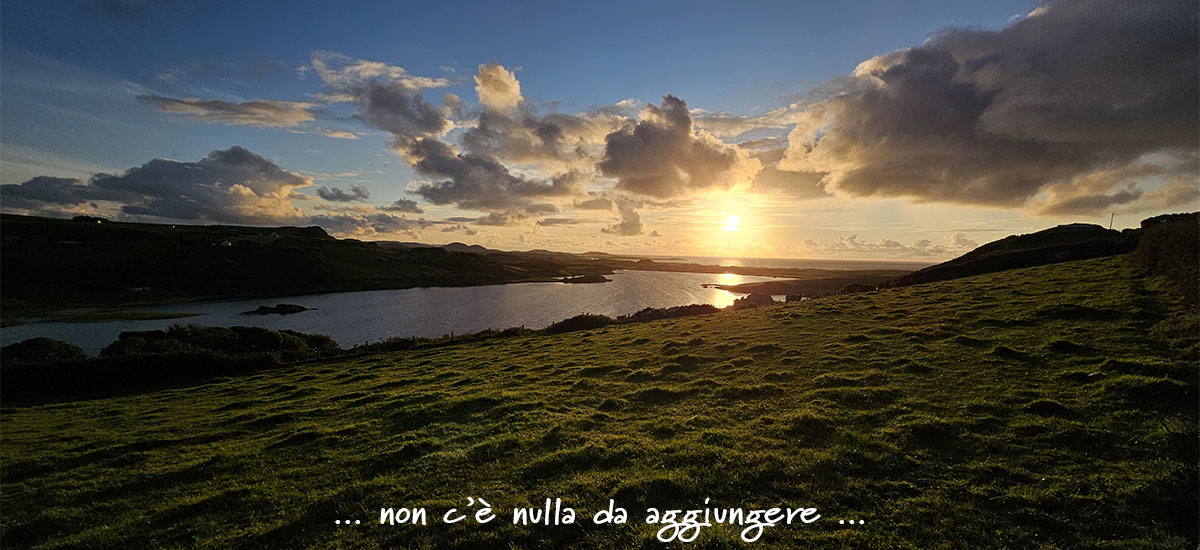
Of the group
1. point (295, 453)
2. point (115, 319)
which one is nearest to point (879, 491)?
point (295, 453)

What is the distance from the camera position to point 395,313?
92.1 meters

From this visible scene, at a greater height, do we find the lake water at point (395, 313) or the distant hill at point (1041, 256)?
the distant hill at point (1041, 256)

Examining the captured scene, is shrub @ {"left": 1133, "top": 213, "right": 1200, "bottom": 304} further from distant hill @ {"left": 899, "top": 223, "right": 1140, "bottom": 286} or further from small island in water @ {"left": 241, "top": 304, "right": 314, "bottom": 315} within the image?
small island in water @ {"left": 241, "top": 304, "right": 314, "bottom": 315}

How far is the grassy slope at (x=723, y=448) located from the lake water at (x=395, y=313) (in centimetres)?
5058

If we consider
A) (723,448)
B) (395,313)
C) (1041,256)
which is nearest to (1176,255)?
(723,448)

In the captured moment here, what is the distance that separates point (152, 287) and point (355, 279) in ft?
159

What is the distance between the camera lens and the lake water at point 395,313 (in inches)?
2726

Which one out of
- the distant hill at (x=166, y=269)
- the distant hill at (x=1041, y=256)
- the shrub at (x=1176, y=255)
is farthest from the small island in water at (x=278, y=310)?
the shrub at (x=1176, y=255)

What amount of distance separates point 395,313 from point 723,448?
9235 centimetres

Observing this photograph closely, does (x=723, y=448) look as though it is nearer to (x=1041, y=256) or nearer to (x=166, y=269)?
(x=1041, y=256)

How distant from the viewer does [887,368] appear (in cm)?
1888

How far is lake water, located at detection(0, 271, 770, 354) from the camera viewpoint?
227 feet

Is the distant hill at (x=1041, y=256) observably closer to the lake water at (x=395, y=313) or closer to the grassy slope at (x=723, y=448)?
the grassy slope at (x=723, y=448)

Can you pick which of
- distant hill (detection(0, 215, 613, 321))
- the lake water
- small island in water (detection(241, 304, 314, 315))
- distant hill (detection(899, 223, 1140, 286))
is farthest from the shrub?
distant hill (detection(0, 215, 613, 321))
